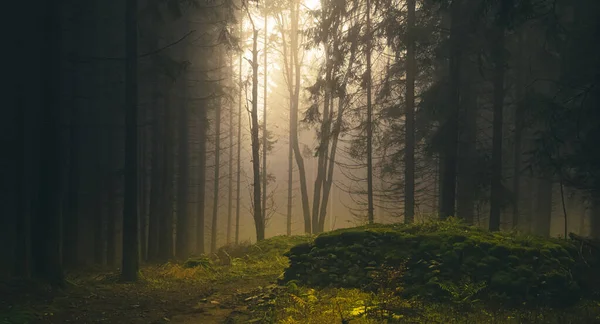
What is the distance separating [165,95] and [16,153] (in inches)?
245

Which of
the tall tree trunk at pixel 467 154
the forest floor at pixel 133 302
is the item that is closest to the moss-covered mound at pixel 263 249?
the forest floor at pixel 133 302

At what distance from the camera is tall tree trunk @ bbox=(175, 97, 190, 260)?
2114cm

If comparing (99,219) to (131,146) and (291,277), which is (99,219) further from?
(291,277)

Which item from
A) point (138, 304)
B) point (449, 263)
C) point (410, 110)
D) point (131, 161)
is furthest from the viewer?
point (410, 110)

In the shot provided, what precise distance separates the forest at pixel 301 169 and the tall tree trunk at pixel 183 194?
0.11 m

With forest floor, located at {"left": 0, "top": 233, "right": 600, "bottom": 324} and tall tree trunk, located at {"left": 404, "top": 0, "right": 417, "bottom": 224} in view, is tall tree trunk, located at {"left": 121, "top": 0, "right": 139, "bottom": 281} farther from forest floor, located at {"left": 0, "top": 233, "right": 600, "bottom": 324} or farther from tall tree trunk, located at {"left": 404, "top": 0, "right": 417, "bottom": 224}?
tall tree trunk, located at {"left": 404, "top": 0, "right": 417, "bottom": 224}

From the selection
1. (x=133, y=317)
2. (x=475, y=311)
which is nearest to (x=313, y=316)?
(x=475, y=311)

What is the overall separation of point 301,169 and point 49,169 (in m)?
15.3

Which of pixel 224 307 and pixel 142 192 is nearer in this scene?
pixel 224 307

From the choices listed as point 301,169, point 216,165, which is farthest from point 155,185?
point 301,169

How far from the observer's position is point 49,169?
9.91 m

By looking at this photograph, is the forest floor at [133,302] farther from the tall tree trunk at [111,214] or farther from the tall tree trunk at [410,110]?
the tall tree trunk at [111,214]

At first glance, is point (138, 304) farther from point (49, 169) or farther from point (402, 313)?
point (402, 313)

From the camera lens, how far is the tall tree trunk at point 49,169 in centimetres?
987
